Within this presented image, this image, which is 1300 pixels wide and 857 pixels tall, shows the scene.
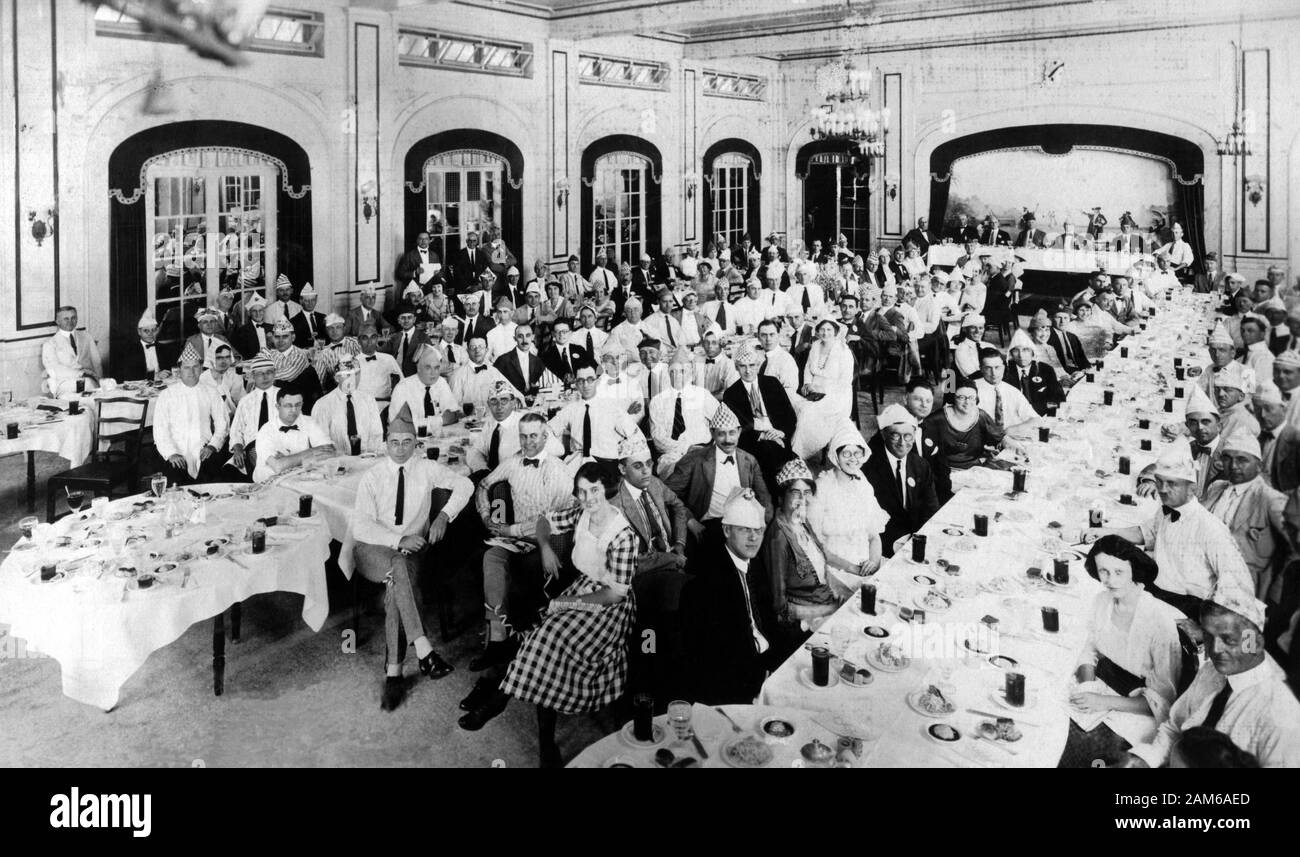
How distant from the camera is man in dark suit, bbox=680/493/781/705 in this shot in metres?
3.90

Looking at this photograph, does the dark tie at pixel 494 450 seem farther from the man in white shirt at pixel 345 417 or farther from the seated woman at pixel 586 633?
the seated woman at pixel 586 633

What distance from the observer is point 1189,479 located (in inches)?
164

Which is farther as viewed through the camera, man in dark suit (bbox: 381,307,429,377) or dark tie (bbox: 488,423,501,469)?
man in dark suit (bbox: 381,307,429,377)

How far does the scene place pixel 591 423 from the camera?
628cm

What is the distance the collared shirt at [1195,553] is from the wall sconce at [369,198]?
7.81 meters

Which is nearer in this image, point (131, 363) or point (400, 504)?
point (400, 504)

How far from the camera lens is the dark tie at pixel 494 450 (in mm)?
5648

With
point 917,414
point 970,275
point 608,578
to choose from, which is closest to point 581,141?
point 970,275

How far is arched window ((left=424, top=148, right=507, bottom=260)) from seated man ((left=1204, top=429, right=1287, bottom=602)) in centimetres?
830

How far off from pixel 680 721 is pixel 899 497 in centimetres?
248

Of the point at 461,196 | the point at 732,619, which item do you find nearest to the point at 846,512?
the point at 732,619

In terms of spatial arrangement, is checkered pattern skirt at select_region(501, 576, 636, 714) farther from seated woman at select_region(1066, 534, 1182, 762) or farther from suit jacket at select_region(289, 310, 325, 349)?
suit jacket at select_region(289, 310, 325, 349)

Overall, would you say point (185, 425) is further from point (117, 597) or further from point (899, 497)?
point (899, 497)

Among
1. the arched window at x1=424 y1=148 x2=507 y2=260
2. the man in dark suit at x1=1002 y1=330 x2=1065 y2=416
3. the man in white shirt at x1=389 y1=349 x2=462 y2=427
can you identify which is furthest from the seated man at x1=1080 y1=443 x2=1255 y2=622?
the arched window at x1=424 y1=148 x2=507 y2=260
